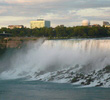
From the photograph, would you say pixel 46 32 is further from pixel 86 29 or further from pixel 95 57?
pixel 95 57

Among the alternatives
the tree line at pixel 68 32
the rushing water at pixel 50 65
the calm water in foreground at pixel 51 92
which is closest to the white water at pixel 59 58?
the rushing water at pixel 50 65

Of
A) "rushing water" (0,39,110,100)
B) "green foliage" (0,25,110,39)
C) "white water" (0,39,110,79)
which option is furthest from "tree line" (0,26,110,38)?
"white water" (0,39,110,79)

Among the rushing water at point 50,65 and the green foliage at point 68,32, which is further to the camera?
the green foliage at point 68,32

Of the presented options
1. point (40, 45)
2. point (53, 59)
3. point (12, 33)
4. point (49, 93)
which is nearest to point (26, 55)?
point (40, 45)

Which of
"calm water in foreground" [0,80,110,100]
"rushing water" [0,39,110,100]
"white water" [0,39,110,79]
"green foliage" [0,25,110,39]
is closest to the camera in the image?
"calm water in foreground" [0,80,110,100]

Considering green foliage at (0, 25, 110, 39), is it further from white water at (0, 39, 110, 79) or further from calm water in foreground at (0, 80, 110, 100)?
calm water in foreground at (0, 80, 110, 100)

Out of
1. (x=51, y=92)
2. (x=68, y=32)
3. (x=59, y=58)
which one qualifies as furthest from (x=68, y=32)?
(x=51, y=92)

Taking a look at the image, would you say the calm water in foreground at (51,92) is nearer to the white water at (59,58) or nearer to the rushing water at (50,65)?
the rushing water at (50,65)
